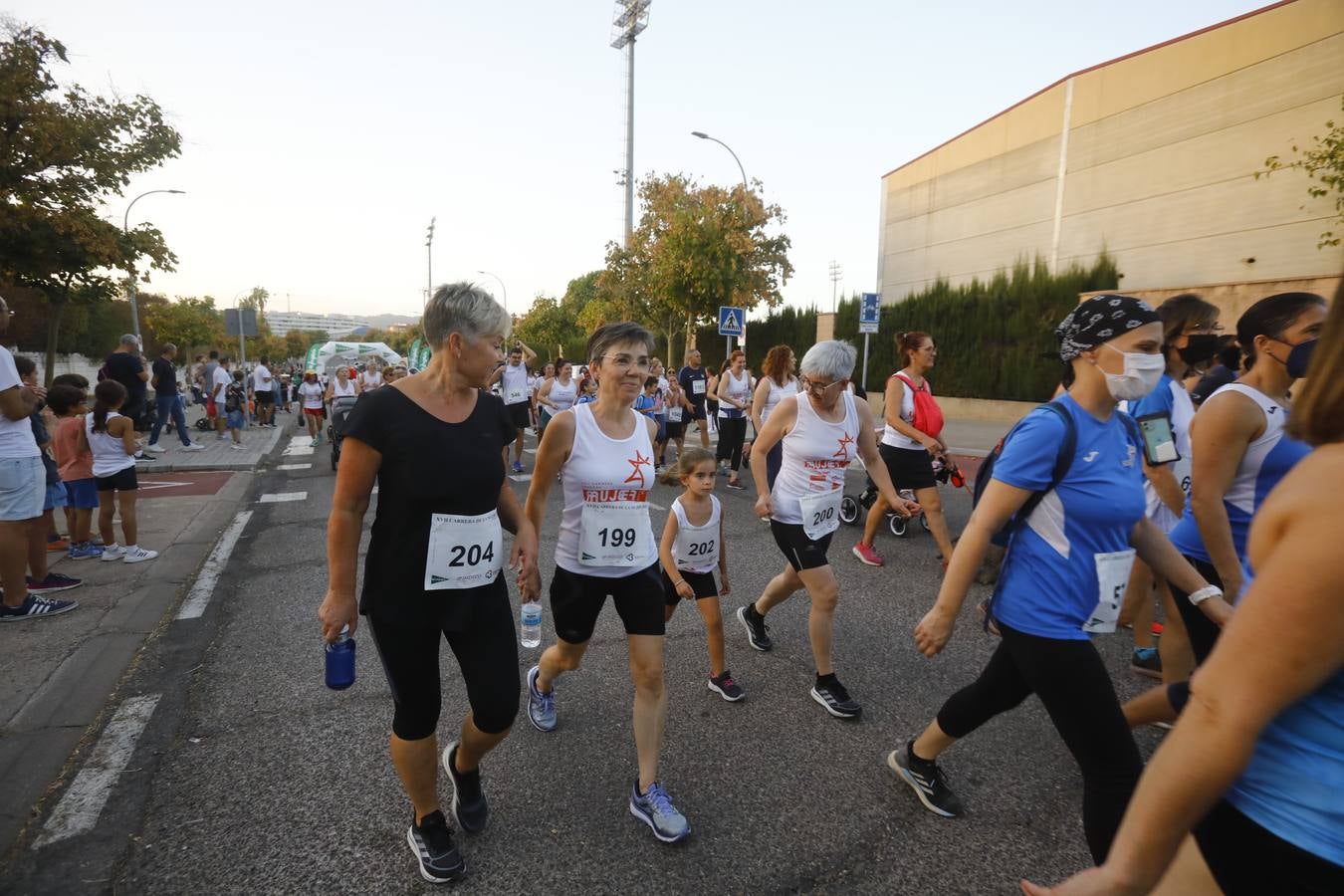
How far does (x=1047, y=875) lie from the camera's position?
2.43 meters

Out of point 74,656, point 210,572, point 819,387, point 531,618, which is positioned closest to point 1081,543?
point 819,387

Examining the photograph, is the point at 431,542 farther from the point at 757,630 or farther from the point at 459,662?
the point at 757,630

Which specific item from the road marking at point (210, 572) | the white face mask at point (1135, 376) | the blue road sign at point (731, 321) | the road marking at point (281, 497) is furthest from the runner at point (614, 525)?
the blue road sign at point (731, 321)

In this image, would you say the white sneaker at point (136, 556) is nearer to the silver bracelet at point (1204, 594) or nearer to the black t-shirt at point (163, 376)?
the silver bracelet at point (1204, 594)

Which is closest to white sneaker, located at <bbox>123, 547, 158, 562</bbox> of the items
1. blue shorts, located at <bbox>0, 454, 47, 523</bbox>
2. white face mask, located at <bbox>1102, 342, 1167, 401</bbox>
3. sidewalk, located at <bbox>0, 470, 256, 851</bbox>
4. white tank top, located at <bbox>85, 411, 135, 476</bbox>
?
sidewalk, located at <bbox>0, 470, 256, 851</bbox>

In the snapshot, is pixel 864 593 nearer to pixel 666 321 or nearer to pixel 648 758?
pixel 648 758

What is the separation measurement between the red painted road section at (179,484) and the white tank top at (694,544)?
8.81 meters

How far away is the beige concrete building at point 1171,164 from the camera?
53.2ft

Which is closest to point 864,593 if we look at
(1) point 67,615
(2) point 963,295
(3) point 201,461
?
(1) point 67,615

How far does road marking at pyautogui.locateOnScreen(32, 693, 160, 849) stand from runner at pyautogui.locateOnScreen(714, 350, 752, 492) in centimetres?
720

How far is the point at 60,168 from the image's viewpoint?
11680 mm

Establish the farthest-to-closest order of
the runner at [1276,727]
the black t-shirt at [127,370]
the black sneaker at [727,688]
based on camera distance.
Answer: the black t-shirt at [127,370]
the black sneaker at [727,688]
the runner at [1276,727]

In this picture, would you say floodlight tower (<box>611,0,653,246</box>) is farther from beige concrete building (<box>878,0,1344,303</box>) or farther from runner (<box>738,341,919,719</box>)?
runner (<box>738,341,919,719</box>)

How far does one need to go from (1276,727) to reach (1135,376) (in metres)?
1.43
